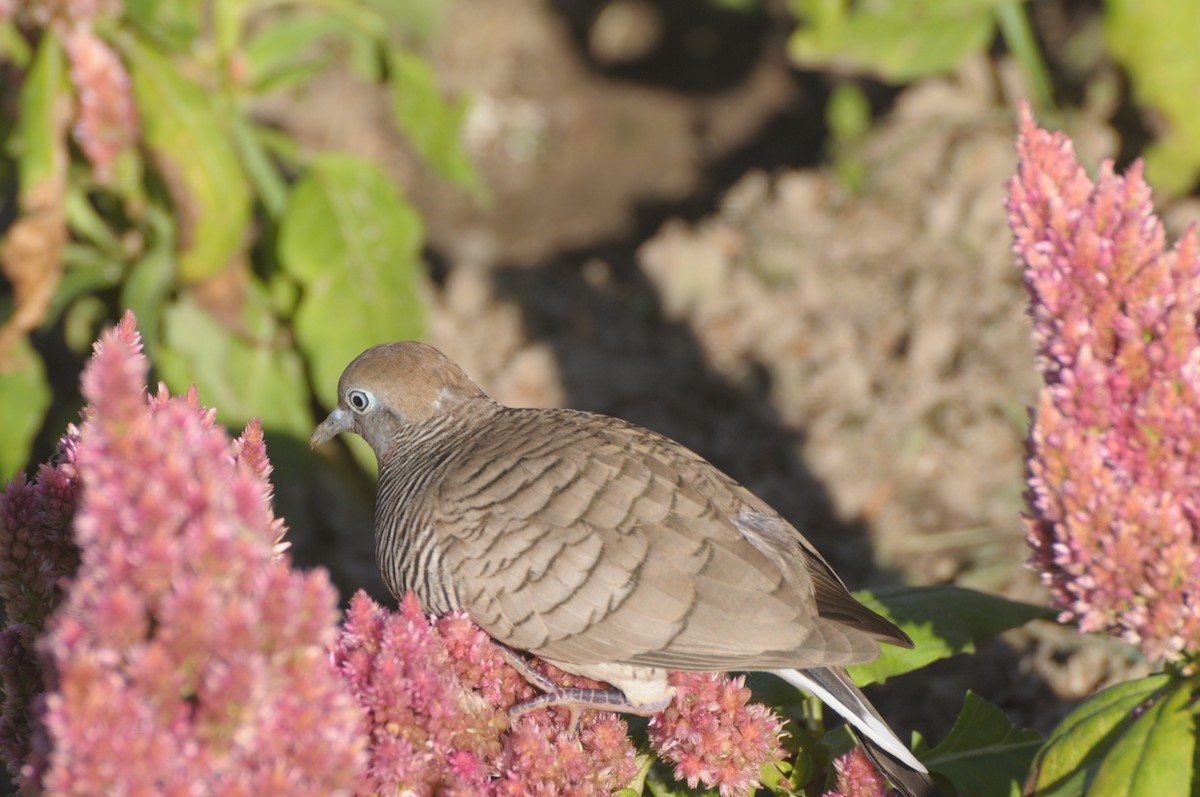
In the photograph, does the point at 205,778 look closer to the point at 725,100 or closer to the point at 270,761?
the point at 270,761

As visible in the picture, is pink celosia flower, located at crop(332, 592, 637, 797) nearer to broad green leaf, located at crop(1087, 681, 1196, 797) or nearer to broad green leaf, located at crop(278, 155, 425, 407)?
broad green leaf, located at crop(1087, 681, 1196, 797)

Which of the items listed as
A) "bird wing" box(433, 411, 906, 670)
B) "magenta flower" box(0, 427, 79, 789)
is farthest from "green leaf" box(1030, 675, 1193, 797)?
"magenta flower" box(0, 427, 79, 789)

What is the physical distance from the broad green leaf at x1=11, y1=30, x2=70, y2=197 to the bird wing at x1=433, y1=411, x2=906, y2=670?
6.58 feet

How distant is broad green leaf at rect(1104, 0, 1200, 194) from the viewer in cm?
476

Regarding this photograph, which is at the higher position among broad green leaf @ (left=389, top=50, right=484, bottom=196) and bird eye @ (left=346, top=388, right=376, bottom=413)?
broad green leaf @ (left=389, top=50, right=484, bottom=196)

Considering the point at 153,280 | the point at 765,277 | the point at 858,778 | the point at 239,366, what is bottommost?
the point at 858,778

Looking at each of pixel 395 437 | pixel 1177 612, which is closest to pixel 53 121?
pixel 395 437

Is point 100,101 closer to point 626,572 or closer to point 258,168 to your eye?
point 258,168

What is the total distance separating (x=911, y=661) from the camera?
2.85m

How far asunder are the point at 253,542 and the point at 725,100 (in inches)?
227

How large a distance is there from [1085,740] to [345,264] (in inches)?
120

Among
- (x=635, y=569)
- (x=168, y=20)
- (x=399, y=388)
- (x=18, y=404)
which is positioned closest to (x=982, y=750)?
(x=635, y=569)

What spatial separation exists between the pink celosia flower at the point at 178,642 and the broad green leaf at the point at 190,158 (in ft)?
8.33

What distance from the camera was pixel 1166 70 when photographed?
4.86m
